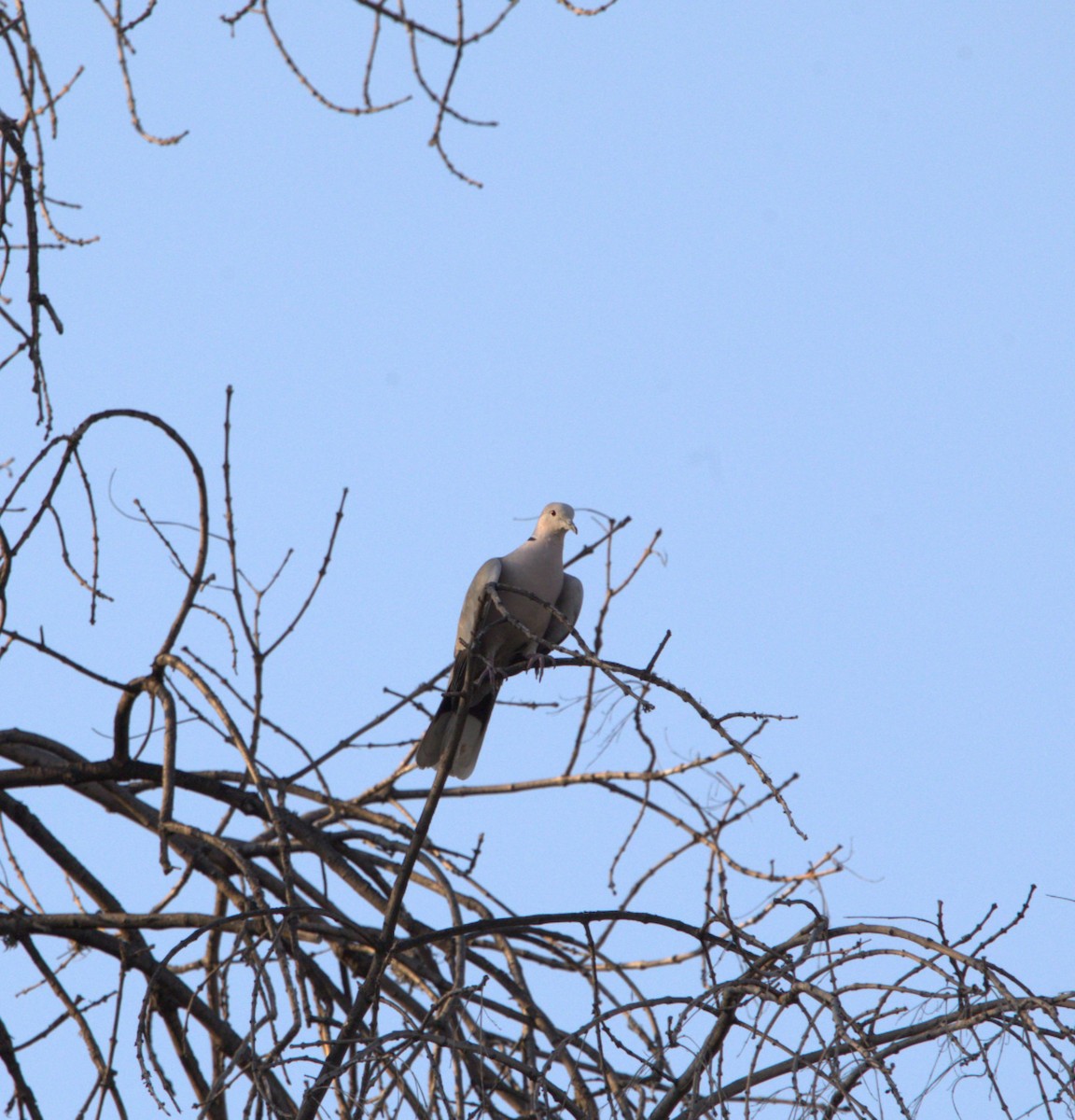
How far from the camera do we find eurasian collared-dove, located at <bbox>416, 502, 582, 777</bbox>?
14.8 feet

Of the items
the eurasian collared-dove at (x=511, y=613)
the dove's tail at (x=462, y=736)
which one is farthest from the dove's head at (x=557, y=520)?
the dove's tail at (x=462, y=736)

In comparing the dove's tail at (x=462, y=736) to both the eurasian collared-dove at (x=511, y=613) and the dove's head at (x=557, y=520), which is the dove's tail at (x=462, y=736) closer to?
the eurasian collared-dove at (x=511, y=613)

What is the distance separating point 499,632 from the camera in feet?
15.1

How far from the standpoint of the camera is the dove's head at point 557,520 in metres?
4.71

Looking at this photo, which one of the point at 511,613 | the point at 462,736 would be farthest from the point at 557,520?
the point at 462,736

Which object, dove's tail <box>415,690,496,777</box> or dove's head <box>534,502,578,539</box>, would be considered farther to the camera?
dove's head <box>534,502,578,539</box>

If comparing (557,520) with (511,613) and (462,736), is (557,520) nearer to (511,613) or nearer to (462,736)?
(511,613)

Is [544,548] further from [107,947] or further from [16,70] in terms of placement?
[16,70]

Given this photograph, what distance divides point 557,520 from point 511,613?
1.19 ft

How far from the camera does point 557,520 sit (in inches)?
187

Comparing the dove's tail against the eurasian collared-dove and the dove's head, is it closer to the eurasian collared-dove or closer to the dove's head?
the eurasian collared-dove

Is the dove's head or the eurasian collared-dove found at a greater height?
the dove's head

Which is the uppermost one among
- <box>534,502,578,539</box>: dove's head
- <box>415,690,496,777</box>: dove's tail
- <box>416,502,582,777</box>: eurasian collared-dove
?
<box>534,502,578,539</box>: dove's head

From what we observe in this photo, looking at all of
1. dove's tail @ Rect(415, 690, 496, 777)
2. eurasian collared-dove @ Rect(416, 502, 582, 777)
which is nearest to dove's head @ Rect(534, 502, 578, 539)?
eurasian collared-dove @ Rect(416, 502, 582, 777)
